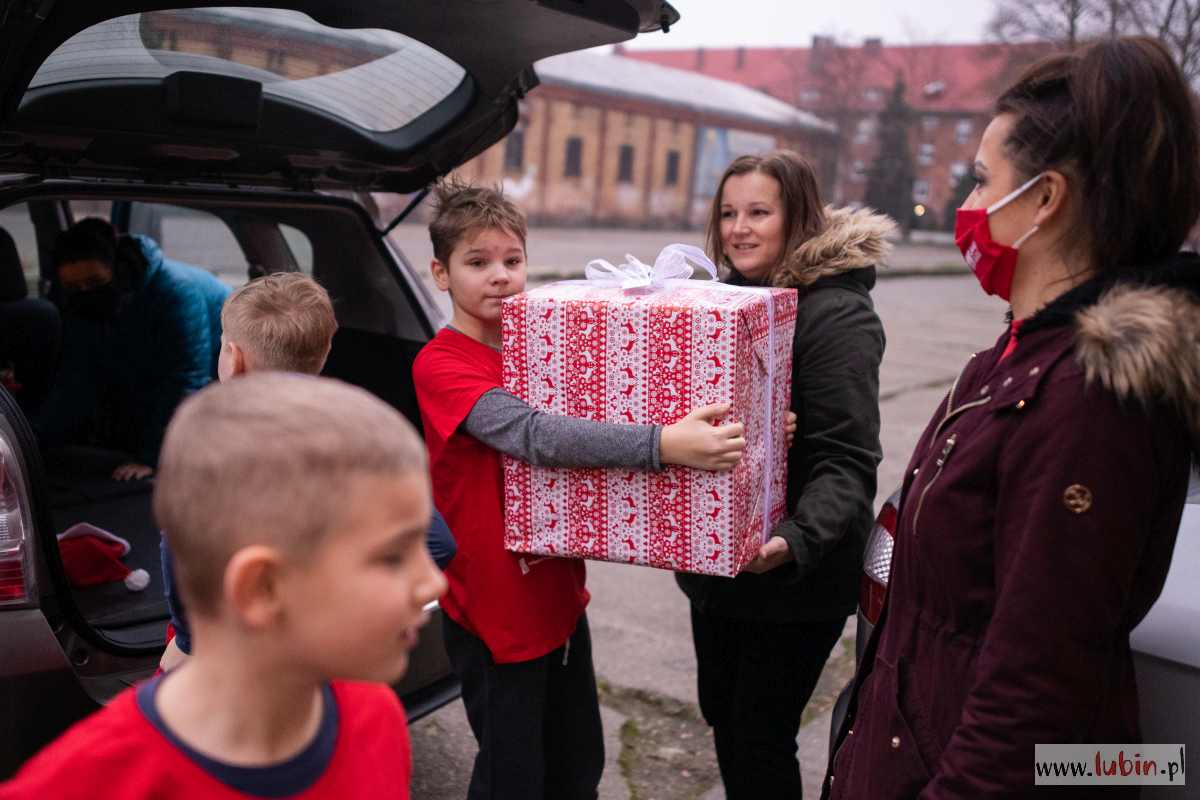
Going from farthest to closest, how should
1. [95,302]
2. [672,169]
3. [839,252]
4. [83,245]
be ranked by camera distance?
1. [672,169]
2. [95,302]
3. [83,245]
4. [839,252]

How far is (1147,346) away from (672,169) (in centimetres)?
4727

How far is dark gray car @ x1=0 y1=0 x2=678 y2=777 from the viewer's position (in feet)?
7.28

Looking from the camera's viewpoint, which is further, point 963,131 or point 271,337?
point 963,131

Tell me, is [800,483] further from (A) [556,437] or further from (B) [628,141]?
(B) [628,141]

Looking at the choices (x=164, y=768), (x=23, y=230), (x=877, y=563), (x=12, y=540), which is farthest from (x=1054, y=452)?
(x=23, y=230)

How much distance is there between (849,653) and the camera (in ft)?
13.1

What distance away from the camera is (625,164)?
1772 inches

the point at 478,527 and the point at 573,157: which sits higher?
the point at 573,157

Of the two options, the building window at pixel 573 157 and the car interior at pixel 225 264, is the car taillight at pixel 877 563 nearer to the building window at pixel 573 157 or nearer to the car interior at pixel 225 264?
the car interior at pixel 225 264

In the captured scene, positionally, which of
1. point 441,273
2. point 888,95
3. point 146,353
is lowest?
point 146,353

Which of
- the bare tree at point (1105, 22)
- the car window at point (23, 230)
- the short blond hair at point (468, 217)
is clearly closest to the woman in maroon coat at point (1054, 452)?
the short blond hair at point (468, 217)

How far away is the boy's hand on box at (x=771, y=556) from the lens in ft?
6.83

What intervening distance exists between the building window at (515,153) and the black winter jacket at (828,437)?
38.9m
